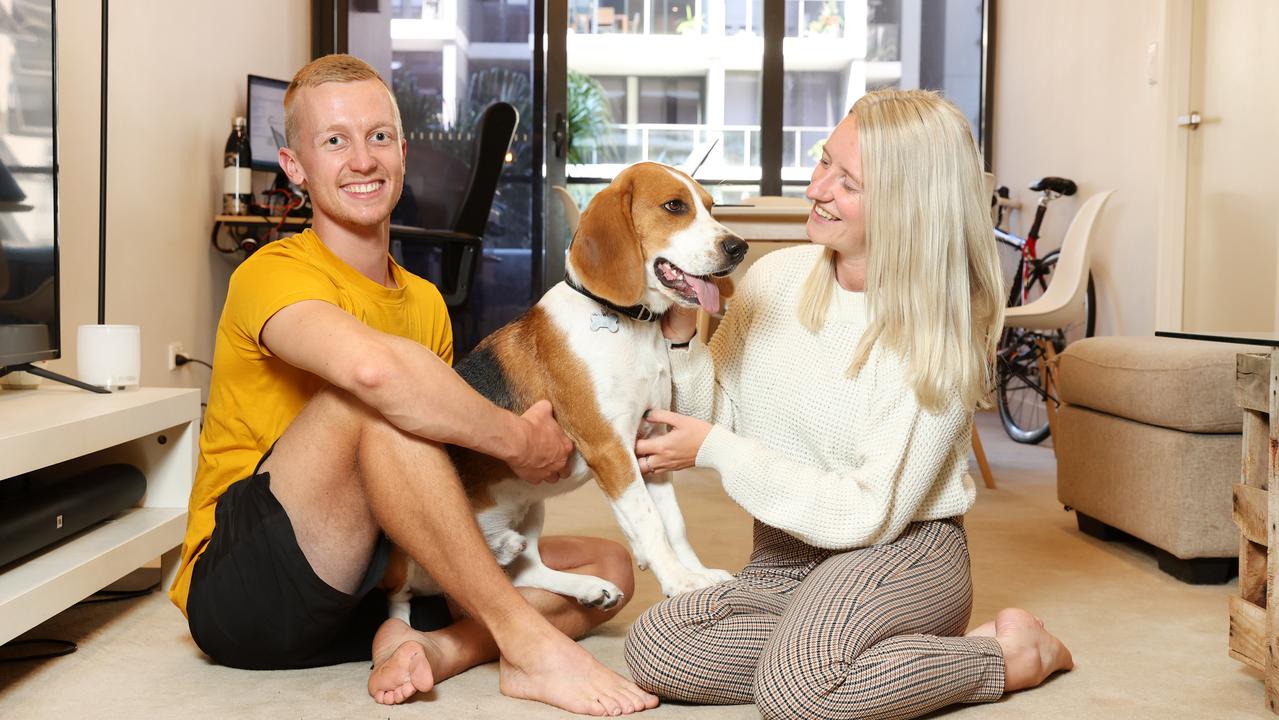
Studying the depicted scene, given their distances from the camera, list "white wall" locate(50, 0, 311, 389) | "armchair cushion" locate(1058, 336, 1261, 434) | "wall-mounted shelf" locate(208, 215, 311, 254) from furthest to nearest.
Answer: "wall-mounted shelf" locate(208, 215, 311, 254) < "white wall" locate(50, 0, 311, 389) < "armchair cushion" locate(1058, 336, 1261, 434)

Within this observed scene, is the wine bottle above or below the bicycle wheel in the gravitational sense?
above

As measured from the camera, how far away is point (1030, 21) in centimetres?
581

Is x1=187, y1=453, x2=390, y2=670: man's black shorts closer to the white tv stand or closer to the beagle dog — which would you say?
the beagle dog

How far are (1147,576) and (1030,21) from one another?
411 centimetres

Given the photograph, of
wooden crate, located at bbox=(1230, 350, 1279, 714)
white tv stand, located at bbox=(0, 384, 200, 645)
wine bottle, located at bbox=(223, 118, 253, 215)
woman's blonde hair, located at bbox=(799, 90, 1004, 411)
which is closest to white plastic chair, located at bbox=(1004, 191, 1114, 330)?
wooden crate, located at bbox=(1230, 350, 1279, 714)

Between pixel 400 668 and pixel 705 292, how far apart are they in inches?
28.3

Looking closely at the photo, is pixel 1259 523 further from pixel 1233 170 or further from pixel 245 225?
pixel 245 225

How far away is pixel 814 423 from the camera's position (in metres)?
1.70

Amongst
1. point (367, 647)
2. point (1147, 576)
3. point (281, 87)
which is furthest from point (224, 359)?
point (281, 87)

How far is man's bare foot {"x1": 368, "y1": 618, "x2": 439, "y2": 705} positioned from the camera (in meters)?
1.58

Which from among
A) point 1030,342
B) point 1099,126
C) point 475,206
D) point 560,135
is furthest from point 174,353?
point 1099,126

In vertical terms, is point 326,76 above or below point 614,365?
above

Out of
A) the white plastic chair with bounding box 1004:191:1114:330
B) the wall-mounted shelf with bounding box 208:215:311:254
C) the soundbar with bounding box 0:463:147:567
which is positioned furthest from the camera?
the wall-mounted shelf with bounding box 208:215:311:254

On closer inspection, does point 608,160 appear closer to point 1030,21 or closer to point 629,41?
point 629,41
